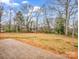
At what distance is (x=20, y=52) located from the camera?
183cm

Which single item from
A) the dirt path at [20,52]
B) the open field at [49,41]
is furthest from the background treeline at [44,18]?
the dirt path at [20,52]

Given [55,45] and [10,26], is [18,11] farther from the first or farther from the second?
[55,45]

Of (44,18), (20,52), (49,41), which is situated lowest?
(20,52)

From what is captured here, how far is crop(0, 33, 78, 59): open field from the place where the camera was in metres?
1.83

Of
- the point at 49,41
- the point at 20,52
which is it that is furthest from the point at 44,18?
the point at 20,52

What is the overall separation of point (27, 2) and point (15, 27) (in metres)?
0.33

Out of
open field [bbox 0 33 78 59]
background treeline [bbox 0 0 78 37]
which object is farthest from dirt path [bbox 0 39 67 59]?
background treeline [bbox 0 0 78 37]

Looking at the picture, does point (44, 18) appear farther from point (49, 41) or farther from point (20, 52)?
point (20, 52)

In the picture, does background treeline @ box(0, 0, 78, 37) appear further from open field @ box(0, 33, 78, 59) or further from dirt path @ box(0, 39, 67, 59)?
dirt path @ box(0, 39, 67, 59)

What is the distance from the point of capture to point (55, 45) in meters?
1.84

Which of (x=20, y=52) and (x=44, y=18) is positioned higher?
(x=44, y=18)

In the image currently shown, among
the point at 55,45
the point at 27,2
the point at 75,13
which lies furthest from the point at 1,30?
the point at 75,13

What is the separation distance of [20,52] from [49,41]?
0.36 meters

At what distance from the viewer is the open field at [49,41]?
1.83 meters
